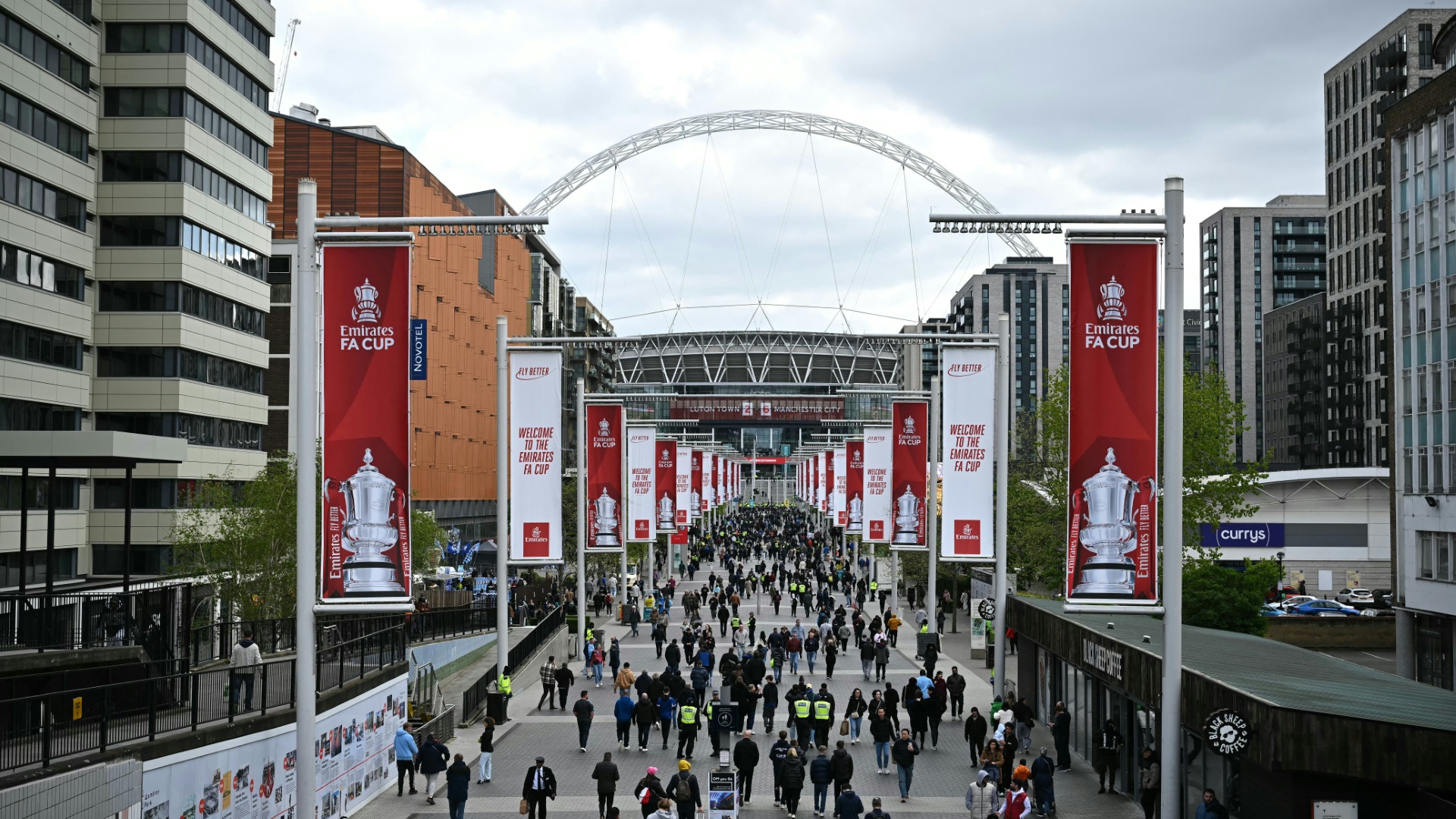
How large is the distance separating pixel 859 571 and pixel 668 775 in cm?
5923

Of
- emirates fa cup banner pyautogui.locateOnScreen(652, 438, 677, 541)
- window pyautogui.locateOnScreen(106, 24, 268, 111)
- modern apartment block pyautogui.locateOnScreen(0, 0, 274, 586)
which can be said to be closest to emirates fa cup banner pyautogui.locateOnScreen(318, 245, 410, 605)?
modern apartment block pyautogui.locateOnScreen(0, 0, 274, 586)

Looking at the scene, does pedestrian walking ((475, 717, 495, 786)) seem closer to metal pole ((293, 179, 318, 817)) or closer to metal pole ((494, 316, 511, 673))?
metal pole ((494, 316, 511, 673))

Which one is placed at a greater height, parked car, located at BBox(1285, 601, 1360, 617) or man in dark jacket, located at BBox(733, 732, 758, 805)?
man in dark jacket, located at BBox(733, 732, 758, 805)

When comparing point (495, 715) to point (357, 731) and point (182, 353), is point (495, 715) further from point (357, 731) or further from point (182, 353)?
point (182, 353)

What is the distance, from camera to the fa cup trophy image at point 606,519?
135 feet

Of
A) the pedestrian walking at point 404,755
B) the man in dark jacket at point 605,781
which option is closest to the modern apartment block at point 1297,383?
the pedestrian walking at point 404,755

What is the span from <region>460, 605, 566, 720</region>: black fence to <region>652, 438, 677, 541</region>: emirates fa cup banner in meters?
8.28

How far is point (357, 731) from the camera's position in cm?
2403

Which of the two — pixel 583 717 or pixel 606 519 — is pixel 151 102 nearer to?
pixel 606 519

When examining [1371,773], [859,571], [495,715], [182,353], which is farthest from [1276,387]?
[1371,773]

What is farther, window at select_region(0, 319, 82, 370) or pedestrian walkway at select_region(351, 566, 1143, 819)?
window at select_region(0, 319, 82, 370)

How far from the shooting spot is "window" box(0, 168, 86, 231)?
46.0 meters

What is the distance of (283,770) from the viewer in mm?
20719

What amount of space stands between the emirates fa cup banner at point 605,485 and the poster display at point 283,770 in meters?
13.9
